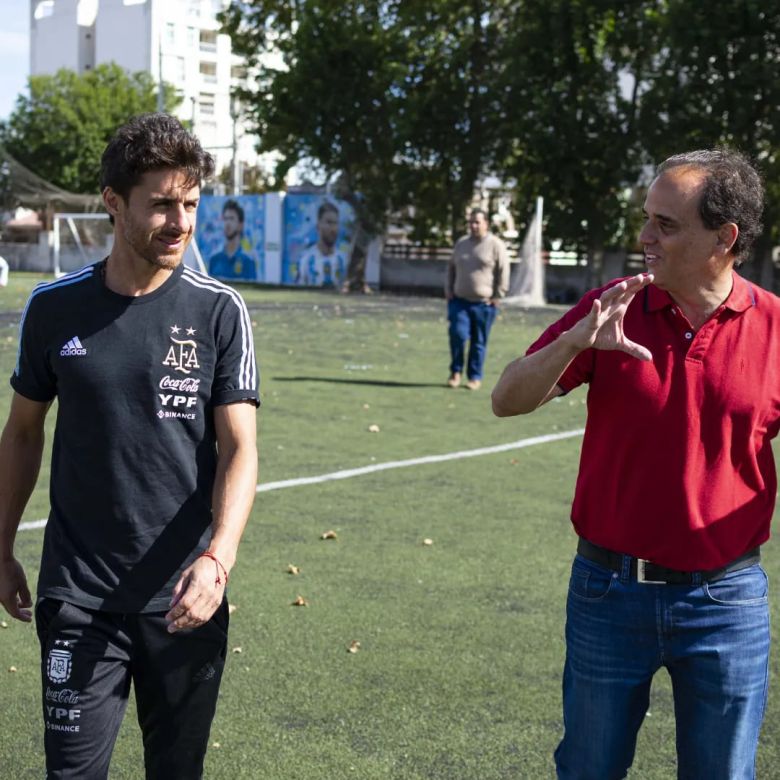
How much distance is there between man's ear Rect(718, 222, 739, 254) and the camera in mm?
3229

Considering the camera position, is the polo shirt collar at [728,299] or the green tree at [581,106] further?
the green tree at [581,106]

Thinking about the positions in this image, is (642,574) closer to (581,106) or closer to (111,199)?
(111,199)

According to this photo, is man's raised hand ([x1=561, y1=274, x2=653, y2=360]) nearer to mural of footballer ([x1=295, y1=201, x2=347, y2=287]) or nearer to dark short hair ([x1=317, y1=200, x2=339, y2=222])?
mural of footballer ([x1=295, y1=201, x2=347, y2=287])

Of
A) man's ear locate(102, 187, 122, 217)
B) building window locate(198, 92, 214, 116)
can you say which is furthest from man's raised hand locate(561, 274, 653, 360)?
Result: building window locate(198, 92, 214, 116)

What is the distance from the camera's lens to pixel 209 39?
355 ft

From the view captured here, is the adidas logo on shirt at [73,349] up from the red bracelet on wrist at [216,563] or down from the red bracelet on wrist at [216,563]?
up

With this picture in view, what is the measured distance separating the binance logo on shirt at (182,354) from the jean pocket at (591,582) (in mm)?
1094

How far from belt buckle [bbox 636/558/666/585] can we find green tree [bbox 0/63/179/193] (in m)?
67.6

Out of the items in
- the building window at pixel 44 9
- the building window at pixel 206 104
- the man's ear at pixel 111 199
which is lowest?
the man's ear at pixel 111 199

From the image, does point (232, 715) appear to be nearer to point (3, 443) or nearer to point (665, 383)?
point (3, 443)

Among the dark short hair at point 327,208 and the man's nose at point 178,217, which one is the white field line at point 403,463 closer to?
the man's nose at point 178,217

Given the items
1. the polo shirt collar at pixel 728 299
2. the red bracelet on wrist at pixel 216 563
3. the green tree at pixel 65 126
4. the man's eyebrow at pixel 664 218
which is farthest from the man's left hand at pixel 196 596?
the green tree at pixel 65 126

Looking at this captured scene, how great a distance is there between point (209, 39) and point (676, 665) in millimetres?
109973

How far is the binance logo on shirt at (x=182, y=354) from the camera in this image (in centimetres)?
327
